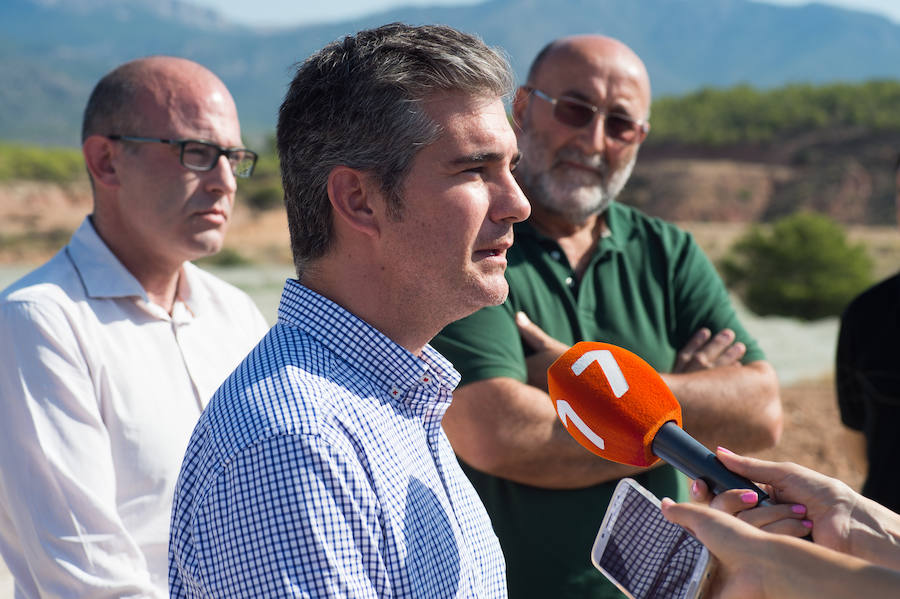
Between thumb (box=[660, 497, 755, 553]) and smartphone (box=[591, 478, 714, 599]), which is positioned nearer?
thumb (box=[660, 497, 755, 553])

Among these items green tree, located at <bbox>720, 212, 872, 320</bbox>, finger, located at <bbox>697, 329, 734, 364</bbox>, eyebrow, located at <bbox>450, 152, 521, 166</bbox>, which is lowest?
green tree, located at <bbox>720, 212, 872, 320</bbox>

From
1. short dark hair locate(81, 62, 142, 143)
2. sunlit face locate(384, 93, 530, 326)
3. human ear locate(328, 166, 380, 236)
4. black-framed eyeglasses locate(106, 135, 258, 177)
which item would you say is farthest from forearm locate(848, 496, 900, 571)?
short dark hair locate(81, 62, 142, 143)

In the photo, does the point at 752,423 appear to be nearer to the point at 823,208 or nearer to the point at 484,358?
the point at 484,358

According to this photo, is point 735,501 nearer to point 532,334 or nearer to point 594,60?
point 532,334

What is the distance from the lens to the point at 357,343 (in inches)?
65.6

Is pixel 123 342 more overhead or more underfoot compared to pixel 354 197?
more underfoot

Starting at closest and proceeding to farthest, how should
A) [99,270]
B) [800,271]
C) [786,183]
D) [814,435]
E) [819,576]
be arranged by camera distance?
[819,576], [99,270], [814,435], [800,271], [786,183]

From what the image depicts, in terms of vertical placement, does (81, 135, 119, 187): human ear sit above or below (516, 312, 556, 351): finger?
above

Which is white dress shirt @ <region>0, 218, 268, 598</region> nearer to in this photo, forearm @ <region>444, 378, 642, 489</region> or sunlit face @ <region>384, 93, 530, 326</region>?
forearm @ <region>444, 378, 642, 489</region>

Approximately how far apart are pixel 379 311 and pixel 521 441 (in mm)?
1086

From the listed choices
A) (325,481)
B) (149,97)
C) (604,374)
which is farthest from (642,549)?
(149,97)

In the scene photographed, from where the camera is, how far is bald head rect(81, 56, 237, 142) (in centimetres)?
296

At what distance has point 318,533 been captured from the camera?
4.42 ft

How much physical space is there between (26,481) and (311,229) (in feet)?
3.76
